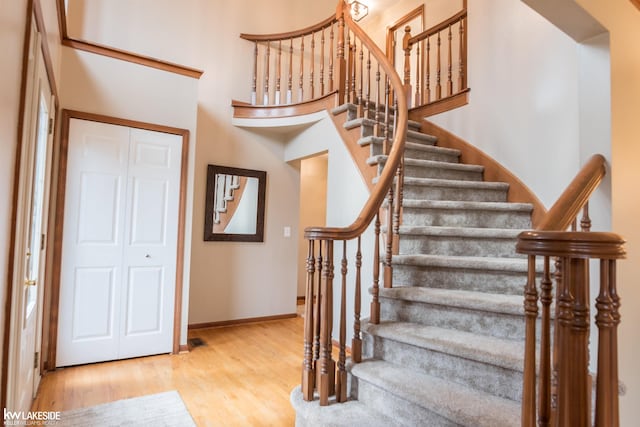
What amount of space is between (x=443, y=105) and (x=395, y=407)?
10.3 ft

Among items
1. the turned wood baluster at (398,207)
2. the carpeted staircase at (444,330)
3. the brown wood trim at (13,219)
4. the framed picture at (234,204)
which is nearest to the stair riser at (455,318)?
the carpeted staircase at (444,330)

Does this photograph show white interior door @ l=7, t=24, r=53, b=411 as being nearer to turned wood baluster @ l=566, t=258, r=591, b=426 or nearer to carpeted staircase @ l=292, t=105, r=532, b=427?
carpeted staircase @ l=292, t=105, r=532, b=427

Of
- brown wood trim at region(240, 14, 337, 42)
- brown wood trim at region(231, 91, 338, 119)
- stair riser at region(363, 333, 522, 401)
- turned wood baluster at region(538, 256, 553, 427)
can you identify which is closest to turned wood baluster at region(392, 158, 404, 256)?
stair riser at region(363, 333, 522, 401)

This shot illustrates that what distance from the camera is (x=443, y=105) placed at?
388 centimetres

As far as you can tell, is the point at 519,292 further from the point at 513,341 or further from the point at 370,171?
the point at 370,171

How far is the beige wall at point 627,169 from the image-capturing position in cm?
178

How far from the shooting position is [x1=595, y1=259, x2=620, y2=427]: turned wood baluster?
89 centimetres

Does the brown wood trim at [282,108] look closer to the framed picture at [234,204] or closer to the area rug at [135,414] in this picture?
the framed picture at [234,204]

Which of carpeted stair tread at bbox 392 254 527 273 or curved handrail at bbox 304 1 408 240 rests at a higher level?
curved handrail at bbox 304 1 408 240

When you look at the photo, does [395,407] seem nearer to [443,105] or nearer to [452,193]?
[452,193]

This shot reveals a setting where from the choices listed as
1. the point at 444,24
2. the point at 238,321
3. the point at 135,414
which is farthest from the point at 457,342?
the point at 444,24

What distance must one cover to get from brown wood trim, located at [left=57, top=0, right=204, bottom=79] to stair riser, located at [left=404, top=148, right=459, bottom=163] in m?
2.10

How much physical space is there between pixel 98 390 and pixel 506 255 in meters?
2.90

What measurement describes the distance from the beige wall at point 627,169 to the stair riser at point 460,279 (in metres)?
0.47
